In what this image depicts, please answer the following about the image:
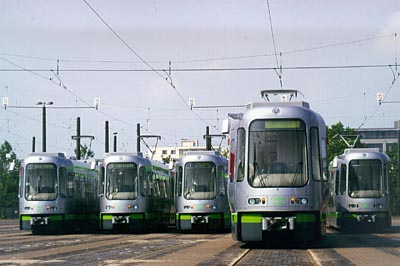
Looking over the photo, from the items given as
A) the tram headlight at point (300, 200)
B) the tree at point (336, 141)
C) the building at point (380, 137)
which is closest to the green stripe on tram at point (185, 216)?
the tram headlight at point (300, 200)

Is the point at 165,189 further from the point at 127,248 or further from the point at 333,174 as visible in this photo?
the point at 127,248

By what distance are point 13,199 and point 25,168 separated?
5856cm

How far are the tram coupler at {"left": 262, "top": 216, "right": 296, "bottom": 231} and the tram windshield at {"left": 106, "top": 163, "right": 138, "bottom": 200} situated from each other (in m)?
15.4

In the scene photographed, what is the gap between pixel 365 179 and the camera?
38375 millimetres

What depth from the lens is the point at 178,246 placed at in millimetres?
26031

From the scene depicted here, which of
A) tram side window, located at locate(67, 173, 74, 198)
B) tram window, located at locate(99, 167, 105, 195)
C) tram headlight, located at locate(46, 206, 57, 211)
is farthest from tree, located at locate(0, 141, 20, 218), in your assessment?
tram headlight, located at locate(46, 206, 57, 211)

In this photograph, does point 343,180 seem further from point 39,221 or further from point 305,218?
point 305,218

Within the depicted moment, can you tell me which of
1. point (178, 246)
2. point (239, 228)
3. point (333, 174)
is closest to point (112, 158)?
point (333, 174)

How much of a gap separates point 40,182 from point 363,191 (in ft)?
45.8

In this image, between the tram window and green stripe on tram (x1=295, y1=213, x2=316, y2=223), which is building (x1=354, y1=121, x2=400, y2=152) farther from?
green stripe on tram (x1=295, y1=213, x2=316, y2=223)

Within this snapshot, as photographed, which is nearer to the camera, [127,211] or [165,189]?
[127,211]

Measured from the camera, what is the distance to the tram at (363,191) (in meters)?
37.9

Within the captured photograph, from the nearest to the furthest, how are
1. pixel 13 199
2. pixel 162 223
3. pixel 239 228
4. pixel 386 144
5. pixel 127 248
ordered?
pixel 239 228 → pixel 127 248 → pixel 162 223 → pixel 13 199 → pixel 386 144

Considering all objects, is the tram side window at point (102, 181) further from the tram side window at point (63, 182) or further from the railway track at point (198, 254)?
the railway track at point (198, 254)
